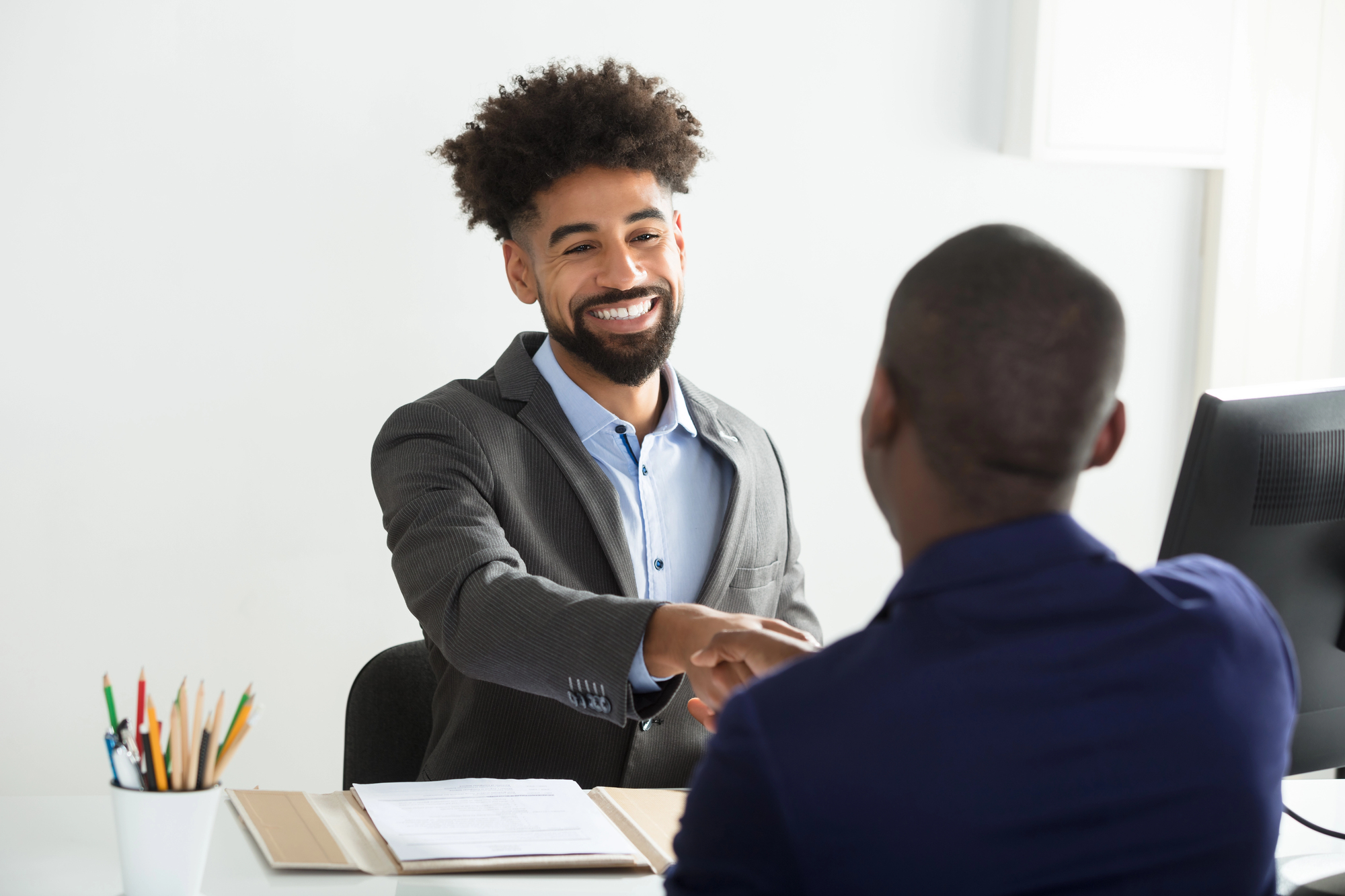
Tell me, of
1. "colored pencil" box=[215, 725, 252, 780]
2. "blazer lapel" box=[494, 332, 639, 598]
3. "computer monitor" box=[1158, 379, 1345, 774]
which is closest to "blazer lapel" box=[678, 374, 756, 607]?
"blazer lapel" box=[494, 332, 639, 598]

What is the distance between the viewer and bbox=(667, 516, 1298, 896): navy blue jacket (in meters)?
0.67

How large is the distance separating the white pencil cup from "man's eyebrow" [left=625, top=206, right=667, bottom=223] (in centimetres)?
103

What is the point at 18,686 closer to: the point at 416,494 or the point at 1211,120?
the point at 416,494

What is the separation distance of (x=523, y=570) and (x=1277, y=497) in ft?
2.67

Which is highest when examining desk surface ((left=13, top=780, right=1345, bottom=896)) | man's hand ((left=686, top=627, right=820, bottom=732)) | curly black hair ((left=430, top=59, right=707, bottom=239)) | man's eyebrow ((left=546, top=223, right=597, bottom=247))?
curly black hair ((left=430, top=59, right=707, bottom=239))

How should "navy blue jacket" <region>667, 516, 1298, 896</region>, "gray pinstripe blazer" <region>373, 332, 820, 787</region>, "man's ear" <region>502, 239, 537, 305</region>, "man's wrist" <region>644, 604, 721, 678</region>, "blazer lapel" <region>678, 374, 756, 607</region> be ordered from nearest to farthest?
"navy blue jacket" <region>667, 516, 1298, 896</region>, "man's wrist" <region>644, 604, 721, 678</region>, "gray pinstripe blazer" <region>373, 332, 820, 787</region>, "blazer lapel" <region>678, 374, 756, 607</region>, "man's ear" <region>502, 239, 537, 305</region>

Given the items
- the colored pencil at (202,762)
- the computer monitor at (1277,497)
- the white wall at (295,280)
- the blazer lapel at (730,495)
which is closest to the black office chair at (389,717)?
the blazer lapel at (730,495)

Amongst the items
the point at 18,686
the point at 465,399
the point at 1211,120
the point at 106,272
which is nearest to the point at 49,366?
the point at 106,272

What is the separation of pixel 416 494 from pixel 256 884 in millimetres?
600

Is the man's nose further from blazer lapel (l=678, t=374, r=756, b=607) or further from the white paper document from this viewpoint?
the white paper document

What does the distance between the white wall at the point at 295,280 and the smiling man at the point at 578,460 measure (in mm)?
498

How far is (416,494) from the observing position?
1.59m

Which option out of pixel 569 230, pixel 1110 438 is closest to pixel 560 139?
pixel 569 230

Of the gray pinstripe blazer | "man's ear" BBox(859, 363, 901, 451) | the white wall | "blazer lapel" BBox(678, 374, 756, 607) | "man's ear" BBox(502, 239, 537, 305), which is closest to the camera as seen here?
"man's ear" BBox(859, 363, 901, 451)
